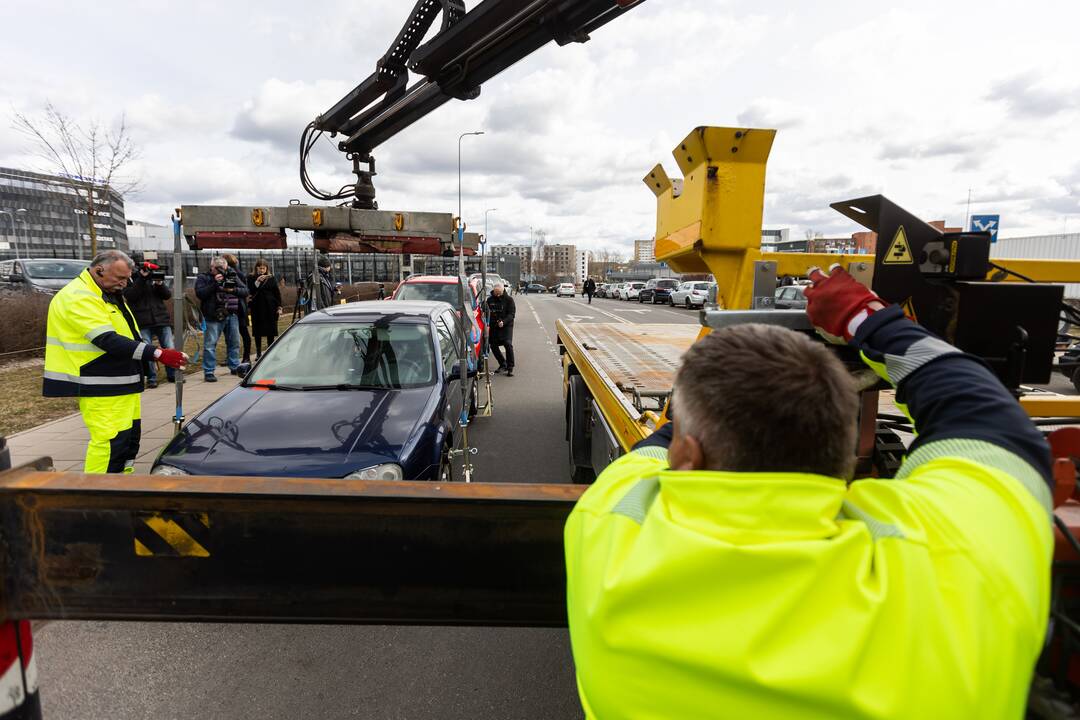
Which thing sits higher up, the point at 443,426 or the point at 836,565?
the point at 836,565

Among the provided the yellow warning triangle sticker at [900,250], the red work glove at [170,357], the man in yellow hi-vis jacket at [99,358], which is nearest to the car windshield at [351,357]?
the red work glove at [170,357]

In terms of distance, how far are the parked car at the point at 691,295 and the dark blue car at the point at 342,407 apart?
29.7m

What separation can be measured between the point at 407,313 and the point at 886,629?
533 centimetres

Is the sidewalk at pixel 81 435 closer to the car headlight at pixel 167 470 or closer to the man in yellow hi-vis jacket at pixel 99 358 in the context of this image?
the man in yellow hi-vis jacket at pixel 99 358

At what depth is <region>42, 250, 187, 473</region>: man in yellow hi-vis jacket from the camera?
14.0 feet

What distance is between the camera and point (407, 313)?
5.70m

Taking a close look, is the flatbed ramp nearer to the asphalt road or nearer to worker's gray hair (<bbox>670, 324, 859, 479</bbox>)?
the asphalt road

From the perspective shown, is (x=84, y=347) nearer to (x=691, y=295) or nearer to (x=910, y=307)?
(x=910, y=307)

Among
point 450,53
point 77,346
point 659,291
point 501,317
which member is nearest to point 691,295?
point 659,291

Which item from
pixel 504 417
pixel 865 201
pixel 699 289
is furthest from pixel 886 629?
pixel 699 289

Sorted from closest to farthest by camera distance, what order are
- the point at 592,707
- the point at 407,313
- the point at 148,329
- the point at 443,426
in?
the point at 592,707
the point at 443,426
the point at 407,313
the point at 148,329

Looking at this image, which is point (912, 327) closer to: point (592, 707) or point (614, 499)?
point (614, 499)

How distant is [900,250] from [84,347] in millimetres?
5219

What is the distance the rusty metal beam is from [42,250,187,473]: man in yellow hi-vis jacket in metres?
3.21
